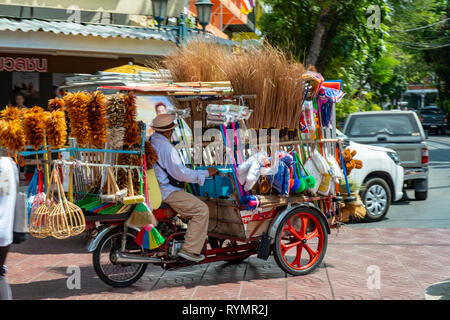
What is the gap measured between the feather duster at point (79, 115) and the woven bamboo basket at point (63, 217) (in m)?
0.42

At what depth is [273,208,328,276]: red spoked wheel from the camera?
6.29 meters

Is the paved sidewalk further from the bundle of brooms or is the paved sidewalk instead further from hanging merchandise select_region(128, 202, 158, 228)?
the bundle of brooms

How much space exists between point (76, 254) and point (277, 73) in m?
3.59

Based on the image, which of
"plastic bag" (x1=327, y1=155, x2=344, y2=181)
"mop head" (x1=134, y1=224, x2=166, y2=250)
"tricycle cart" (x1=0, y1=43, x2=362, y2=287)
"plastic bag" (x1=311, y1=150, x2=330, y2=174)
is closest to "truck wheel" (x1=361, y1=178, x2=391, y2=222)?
"tricycle cart" (x1=0, y1=43, x2=362, y2=287)

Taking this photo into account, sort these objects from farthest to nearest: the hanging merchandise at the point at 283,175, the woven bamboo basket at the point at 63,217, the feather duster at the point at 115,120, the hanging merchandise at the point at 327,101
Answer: the hanging merchandise at the point at 327,101 < the hanging merchandise at the point at 283,175 < the feather duster at the point at 115,120 < the woven bamboo basket at the point at 63,217

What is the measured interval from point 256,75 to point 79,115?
1.83 m

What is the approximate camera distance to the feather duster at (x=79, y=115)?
534 cm

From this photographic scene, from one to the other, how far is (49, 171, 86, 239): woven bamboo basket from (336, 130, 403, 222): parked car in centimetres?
583

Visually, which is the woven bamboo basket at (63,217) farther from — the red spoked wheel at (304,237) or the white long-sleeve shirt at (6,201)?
the red spoked wheel at (304,237)

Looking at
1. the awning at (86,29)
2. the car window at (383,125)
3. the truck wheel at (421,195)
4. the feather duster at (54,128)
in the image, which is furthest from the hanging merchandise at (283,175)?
the truck wheel at (421,195)

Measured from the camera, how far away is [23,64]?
1360 centimetres

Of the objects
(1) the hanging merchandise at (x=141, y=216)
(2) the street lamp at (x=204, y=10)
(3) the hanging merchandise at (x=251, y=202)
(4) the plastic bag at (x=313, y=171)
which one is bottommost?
(1) the hanging merchandise at (x=141, y=216)
